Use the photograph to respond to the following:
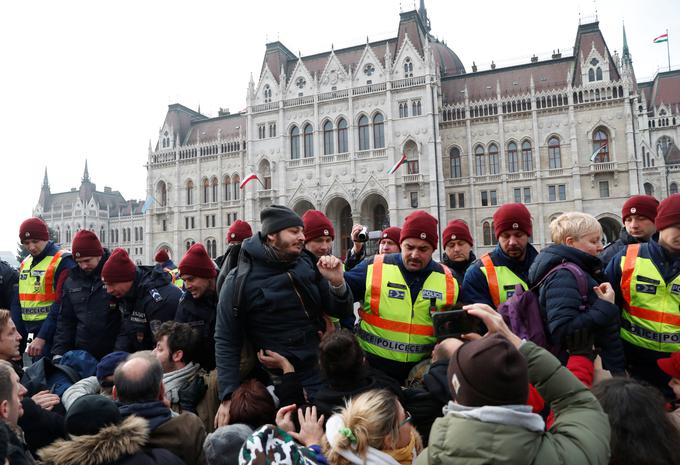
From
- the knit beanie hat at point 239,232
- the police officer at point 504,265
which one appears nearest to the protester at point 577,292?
the police officer at point 504,265

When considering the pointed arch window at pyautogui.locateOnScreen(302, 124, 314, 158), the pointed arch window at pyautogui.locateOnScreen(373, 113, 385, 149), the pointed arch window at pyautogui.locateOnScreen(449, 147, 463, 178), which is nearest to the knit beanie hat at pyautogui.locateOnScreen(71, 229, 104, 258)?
the pointed arch window at pyautogui.locateOnScreen(373, 113, 385, 149)

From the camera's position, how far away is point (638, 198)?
4.37 metres

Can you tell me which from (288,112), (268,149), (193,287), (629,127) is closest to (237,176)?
(268,149)

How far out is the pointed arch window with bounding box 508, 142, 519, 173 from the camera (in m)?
35.2

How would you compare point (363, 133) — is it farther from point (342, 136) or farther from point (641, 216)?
point (641, 216)

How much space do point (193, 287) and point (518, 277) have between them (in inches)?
120

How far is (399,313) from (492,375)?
2.22 meters

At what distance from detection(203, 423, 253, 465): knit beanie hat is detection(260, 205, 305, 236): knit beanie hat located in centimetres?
144

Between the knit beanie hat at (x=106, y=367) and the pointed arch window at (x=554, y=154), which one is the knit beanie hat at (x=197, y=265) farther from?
the pointed arch window at (x=554, y=154)

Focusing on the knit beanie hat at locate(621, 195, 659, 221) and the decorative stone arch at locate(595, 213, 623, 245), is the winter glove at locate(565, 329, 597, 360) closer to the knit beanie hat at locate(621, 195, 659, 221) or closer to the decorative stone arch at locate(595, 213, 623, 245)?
the knit beanie hat at locate(621, 195, 659, 221)

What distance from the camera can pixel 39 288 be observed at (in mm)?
6035

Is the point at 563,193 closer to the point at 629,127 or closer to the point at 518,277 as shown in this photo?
the point at 629,127

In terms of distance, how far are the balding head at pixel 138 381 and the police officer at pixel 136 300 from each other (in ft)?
6.70

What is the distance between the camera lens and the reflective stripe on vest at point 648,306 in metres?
3.41
